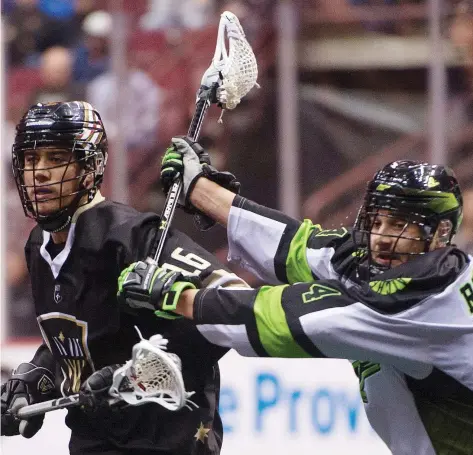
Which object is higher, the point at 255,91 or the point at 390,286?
the point at 255,91

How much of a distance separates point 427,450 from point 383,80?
3.06m

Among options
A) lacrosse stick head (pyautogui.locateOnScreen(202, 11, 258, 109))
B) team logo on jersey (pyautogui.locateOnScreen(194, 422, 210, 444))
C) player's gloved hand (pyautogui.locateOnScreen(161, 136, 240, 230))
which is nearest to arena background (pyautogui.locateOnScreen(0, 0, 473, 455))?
lacrosse stick head (pyautogui.locateOnScreen(202, 11, 258, 109))

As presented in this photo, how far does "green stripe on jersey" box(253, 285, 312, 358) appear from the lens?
310 cm

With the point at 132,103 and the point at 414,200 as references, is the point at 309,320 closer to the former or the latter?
the point at 414,200

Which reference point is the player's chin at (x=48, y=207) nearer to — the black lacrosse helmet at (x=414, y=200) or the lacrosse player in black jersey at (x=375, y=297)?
the lacrosse player in black jersey at (x=375, y=297)

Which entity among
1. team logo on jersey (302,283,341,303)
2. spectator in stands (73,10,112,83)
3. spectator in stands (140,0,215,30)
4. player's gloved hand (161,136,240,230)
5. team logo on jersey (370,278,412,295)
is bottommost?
team logo on jersey (302,283,341,303)

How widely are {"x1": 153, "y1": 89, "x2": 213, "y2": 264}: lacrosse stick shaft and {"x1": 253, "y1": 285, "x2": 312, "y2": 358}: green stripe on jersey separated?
32 cm

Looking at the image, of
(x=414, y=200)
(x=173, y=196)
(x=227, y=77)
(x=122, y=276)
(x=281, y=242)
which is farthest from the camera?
(x=227, y=77)

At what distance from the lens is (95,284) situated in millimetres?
3463

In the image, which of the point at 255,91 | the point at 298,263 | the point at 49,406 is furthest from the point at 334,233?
the point at 255,91

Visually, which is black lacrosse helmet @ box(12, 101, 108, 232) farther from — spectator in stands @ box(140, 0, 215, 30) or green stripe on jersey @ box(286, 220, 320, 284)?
spectator in stands @ box(140, 0, 215, 30)

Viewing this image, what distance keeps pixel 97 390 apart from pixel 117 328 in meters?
0.19

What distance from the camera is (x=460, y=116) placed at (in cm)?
599

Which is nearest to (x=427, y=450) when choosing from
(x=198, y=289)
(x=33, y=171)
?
(x=198, y=289)
